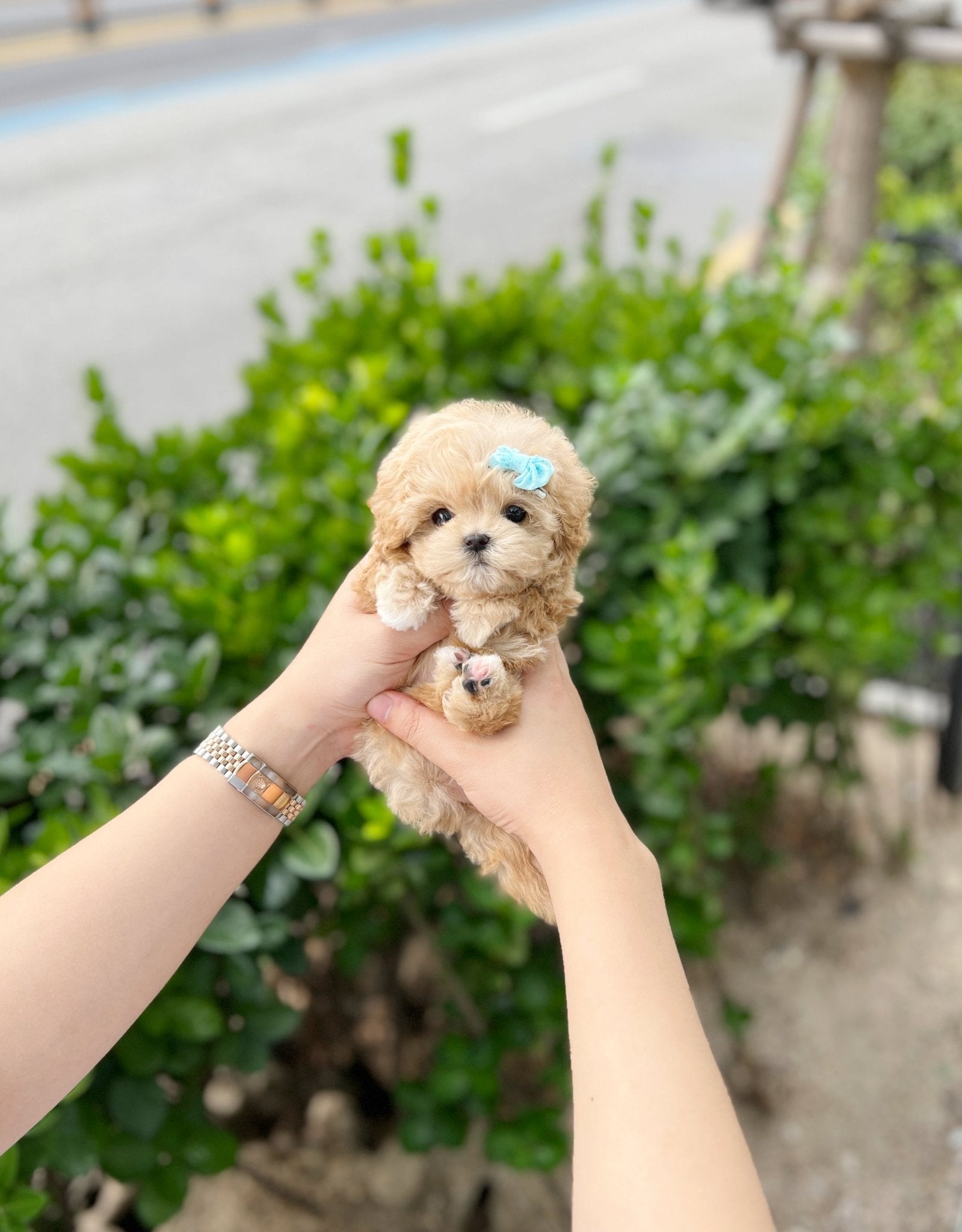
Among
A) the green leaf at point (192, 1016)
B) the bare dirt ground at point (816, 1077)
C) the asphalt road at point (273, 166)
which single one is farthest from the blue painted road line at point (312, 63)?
the green leaf at point (192, 1016)

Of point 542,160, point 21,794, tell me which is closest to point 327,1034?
point 21,794

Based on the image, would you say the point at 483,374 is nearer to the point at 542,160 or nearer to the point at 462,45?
the point at 542,160

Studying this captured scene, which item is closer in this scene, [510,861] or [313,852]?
[510,861]

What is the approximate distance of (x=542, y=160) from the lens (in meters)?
10.5

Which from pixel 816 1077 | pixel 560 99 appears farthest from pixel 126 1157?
pixel 560 99

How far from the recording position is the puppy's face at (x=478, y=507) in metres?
1.14

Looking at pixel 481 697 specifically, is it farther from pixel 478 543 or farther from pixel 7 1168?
pixel 7 1168

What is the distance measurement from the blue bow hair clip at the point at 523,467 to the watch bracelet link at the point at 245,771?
0.50 metres

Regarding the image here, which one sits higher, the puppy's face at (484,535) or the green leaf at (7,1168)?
the puppy's face at (484,535)

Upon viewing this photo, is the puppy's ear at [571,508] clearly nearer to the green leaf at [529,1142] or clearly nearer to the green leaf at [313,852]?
the green leaf at [313,852]

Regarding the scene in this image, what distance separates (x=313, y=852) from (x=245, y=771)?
0.49 m

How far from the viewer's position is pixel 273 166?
10.0 m

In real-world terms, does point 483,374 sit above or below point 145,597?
above

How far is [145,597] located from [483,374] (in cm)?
105
